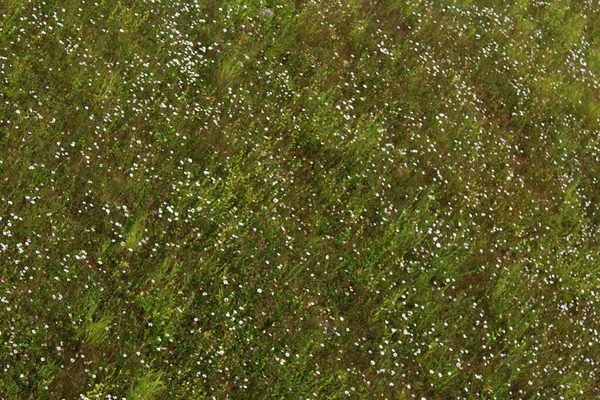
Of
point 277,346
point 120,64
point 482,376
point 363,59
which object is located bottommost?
point 277,346

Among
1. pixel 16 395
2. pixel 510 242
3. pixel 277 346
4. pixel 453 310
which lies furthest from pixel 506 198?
pixel 16 395

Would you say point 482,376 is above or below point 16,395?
above

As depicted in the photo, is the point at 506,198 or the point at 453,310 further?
the point at 506,198

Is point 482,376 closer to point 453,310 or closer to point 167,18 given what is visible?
point 453,310

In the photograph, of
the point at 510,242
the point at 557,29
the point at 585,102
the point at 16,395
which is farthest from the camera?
the point at 557,29

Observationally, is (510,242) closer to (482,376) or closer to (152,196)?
(482,376)

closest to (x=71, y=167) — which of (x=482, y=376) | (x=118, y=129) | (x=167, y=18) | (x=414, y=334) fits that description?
(x=118, y=129)

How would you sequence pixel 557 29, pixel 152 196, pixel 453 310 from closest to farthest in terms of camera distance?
1. pixel 152 196
2. pixel 453 310
3. pixel 557 29
